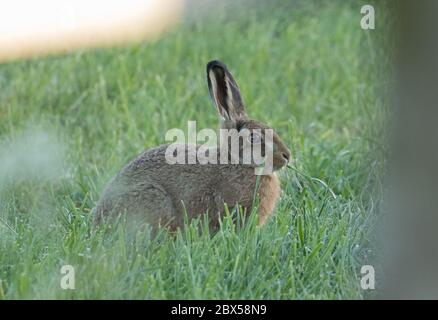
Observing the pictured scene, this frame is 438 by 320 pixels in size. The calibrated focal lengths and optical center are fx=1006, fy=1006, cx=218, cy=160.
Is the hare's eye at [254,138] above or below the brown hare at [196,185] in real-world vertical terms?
above

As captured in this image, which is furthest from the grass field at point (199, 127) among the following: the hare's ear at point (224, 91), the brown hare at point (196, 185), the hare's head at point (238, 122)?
the hare's ear at point (224, 91)

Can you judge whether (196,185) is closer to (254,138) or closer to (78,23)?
(254,138)

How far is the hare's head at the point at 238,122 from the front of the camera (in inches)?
199

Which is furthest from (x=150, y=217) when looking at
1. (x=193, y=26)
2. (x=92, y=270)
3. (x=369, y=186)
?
(x=193, y=26)

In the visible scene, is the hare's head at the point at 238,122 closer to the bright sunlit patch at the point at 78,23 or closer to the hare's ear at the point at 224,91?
the hare's ear at the point at 224,91

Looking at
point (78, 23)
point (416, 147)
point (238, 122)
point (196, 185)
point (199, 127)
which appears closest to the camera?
point (416, 147)

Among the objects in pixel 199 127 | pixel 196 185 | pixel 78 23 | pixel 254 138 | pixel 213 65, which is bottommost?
pixel 196 185

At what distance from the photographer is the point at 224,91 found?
5223mm

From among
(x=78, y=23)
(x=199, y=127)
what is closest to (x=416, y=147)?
(x=199, y=127)

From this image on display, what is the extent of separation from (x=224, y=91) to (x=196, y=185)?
524 mm

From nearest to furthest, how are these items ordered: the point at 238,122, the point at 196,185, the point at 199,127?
the point at 196,185 → the point at 238,122 → the point at 199,127

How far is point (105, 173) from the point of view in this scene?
5.81 metres

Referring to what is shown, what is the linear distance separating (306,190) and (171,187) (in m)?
0.74

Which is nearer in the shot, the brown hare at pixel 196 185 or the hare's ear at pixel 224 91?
the brown hare at pixel 196 185
